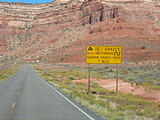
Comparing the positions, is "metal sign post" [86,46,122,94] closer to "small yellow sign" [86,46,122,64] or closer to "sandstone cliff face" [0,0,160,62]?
"small yellow sign" [86,46,122,64]

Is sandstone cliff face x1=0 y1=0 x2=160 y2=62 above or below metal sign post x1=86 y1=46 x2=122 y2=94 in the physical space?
above

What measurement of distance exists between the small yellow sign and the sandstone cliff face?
173 ft

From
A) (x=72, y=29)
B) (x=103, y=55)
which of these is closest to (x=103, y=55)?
(x=103, y=55)

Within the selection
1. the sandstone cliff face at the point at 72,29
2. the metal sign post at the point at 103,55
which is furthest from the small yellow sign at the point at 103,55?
the sandstone cliff face at the point at 72,29

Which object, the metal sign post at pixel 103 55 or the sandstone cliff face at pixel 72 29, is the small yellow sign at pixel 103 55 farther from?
the sandstone cliff face at pixel 72 29

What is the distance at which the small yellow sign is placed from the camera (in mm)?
17906

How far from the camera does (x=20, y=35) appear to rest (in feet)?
455

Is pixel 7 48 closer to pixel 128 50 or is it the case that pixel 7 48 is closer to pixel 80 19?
pixel 80 19

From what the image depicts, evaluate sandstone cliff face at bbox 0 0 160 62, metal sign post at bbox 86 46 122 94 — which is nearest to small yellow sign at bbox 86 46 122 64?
metal sign post at bbox 86 46 122 94

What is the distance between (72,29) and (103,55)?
93.1 m

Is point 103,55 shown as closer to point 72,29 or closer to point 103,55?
point 103,55

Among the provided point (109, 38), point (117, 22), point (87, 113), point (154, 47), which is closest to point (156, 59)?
point (154, 47)

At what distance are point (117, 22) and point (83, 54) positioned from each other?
21.7m

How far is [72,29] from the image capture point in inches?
4333
